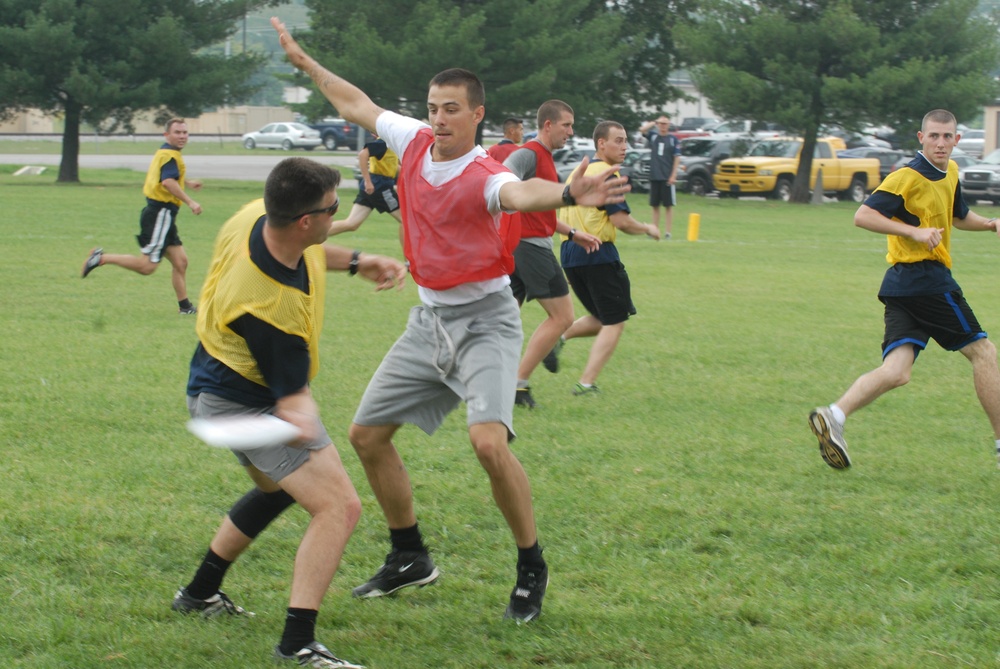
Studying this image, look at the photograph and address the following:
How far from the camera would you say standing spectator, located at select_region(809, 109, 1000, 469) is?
6.75m

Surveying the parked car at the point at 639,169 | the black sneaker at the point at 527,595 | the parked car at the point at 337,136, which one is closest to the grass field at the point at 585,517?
the black sneaker at the point at 527,595

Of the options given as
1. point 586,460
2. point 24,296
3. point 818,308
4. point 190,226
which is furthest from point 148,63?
point 586,460

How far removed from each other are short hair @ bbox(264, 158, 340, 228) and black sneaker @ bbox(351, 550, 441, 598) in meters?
1.64

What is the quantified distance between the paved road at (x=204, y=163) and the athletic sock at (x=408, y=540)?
31.7 metres

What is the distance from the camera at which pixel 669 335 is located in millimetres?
11531

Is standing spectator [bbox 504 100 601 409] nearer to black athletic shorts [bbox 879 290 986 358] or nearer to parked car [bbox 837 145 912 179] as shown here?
black athletic shorts [bbox 879 290 986 358]

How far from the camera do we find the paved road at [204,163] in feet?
132

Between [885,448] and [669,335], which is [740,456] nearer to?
[885,448]

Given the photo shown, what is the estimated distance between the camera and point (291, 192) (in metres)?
3.92

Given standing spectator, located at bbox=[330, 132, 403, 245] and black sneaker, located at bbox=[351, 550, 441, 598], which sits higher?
standing spectator, located at bbox=[330, 132, 403, 245]

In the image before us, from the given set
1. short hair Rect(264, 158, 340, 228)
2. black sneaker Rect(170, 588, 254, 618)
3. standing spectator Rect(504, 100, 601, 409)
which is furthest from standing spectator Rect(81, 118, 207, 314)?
short hair Rect(264, 158, 340, 228)

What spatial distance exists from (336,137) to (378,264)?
190 ft

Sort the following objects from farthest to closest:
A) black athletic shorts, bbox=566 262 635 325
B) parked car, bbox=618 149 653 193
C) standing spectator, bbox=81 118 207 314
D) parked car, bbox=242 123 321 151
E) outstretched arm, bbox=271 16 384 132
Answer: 1. parked car, bbox=242 123 321 151
2. parked car, bbox=618 149 653 193
3. standing spectator, bbox=81 118 207 314
4. black athletic shorts, bbox=566 262 635 325
5. outstretched arm, bbox=271 16 384 132

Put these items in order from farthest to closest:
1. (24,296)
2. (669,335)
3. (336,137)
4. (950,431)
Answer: (336,137) < (24,296) < (669,335) < (950,431)
